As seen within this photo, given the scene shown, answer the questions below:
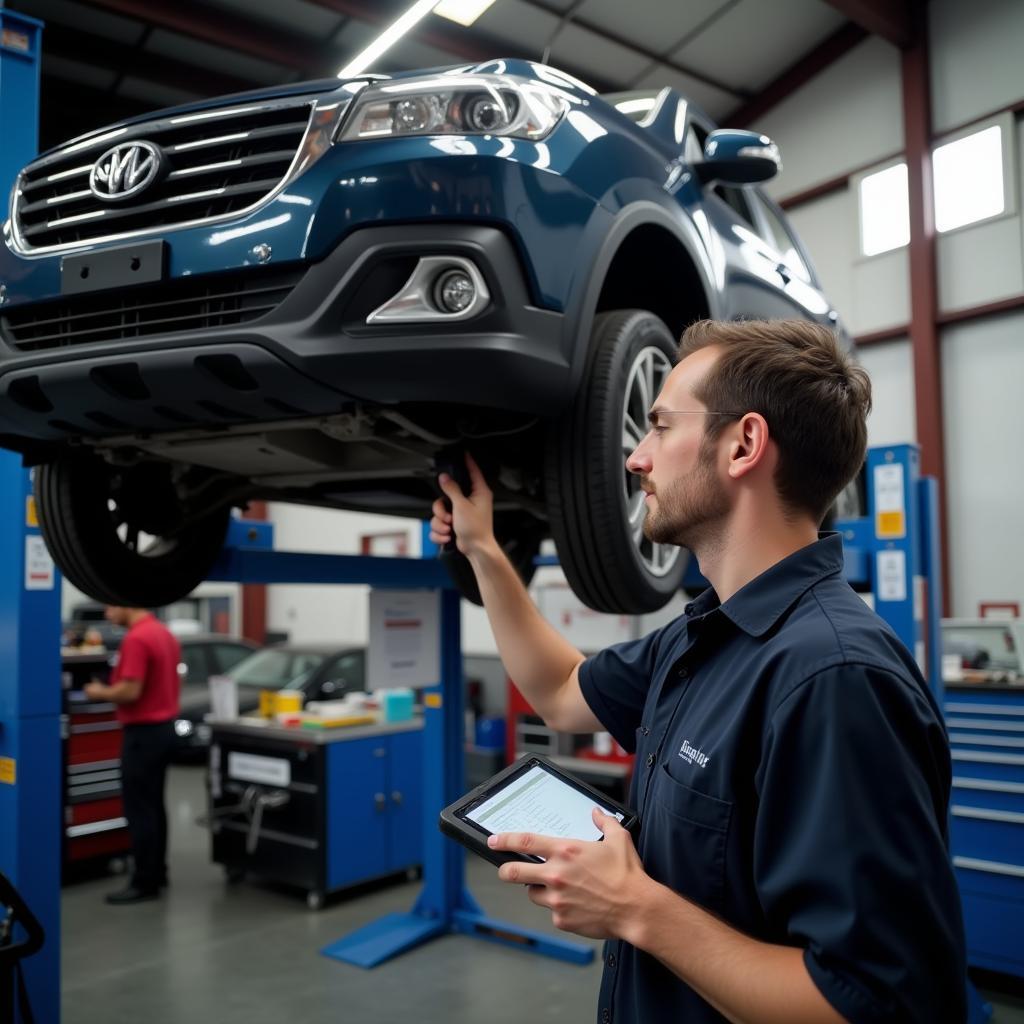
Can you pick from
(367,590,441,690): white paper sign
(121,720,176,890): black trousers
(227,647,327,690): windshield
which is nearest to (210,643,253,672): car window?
(227,647,327,690): windshield

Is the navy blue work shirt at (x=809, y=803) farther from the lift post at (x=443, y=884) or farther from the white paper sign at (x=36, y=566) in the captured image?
the lift post at (x=443, y=884)

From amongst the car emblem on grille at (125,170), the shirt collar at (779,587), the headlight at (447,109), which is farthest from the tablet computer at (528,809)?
the car emblem on grille at (125,170)

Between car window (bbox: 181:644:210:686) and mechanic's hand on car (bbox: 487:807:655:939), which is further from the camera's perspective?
car window (bbox: 181:644:210:686)

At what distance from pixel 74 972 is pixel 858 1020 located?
13.3 ft

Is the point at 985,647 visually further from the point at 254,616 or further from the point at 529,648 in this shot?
the point at 254,616

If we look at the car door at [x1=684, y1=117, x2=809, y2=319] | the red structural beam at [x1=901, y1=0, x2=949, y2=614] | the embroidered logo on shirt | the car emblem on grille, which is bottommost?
the embroidered logo on shirt

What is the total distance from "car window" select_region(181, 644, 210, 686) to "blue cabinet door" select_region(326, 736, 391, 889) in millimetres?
4244

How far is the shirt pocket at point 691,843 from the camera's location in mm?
1041

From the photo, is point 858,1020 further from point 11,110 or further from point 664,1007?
point 11,110

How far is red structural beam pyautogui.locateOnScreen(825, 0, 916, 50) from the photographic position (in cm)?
807

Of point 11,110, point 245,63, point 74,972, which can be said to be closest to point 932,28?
point 245,63

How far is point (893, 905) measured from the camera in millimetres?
869

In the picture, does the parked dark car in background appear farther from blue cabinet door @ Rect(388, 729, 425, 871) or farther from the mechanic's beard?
the mechanic's beard

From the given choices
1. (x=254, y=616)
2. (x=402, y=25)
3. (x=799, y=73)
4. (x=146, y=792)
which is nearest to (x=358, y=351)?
(x=146, y=792)
